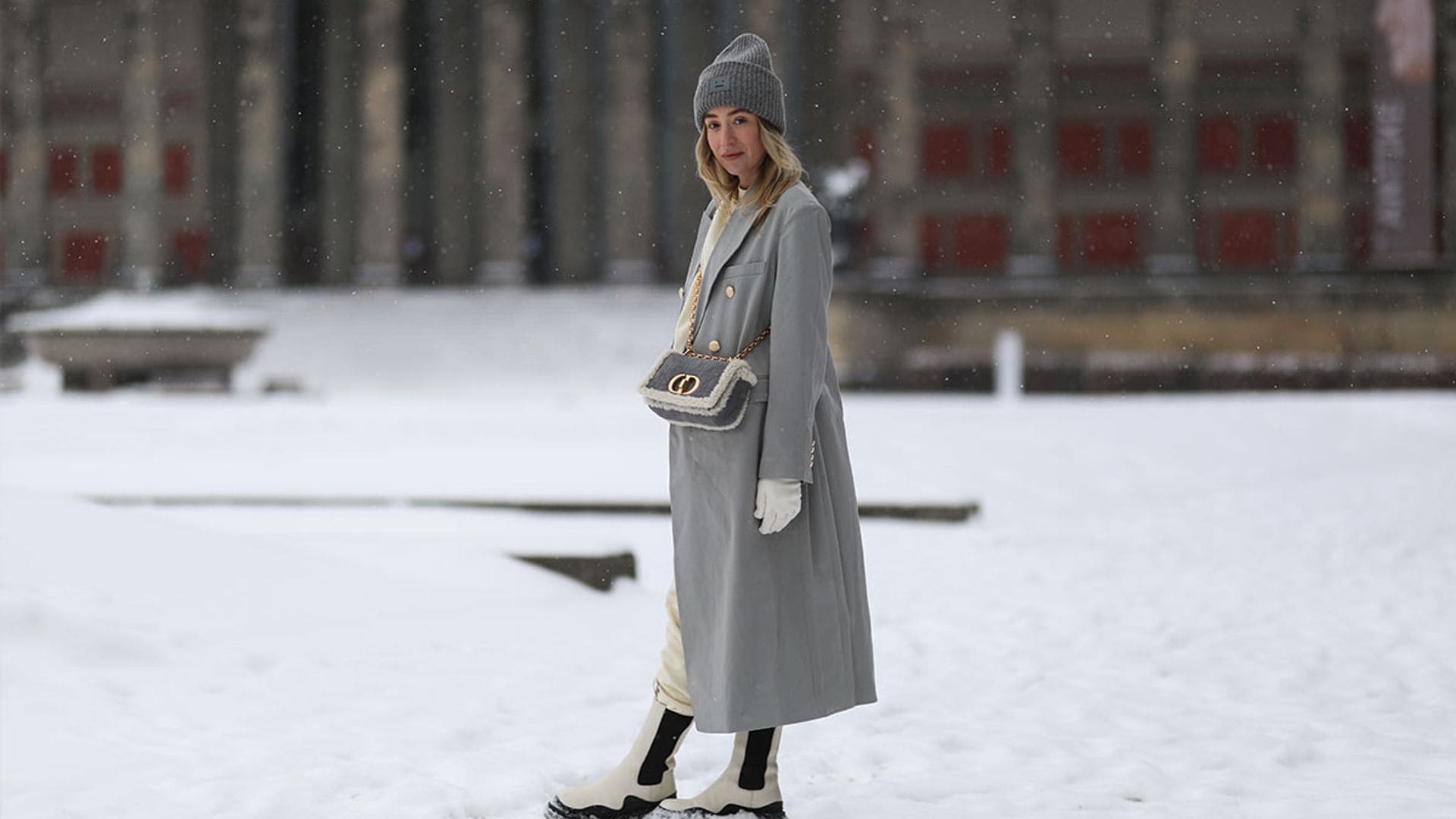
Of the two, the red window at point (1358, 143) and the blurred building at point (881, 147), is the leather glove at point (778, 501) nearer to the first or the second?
the blurred building at point (881, 147)

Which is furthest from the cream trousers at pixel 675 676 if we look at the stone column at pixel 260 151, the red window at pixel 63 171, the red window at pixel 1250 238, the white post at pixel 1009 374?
the red window at pixel 63 171

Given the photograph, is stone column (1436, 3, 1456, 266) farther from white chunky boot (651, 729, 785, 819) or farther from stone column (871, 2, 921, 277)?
white chunky boot (651, 729, 785, 819)

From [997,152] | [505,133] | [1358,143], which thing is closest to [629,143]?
[505,133]

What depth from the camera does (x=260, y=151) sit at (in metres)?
36.7

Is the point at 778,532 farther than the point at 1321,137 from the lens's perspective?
No

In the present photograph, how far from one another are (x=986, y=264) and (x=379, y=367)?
617 inches

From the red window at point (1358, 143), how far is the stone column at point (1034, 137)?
7254mm

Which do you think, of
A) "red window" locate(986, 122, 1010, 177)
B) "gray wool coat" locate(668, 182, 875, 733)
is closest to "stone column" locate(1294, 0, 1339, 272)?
"red window" locate(986, 122, 1010, 177)

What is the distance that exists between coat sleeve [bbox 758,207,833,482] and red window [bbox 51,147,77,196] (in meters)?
42.6

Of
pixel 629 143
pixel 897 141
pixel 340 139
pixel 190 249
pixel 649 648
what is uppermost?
pixel 340 139

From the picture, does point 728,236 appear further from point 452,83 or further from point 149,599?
point 452,83

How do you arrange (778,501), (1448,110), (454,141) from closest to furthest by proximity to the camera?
(778,501), (1448,110), (454,141)

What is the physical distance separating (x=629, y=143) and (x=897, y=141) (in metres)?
6.58

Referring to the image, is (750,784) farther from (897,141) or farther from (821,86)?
(821,86)
